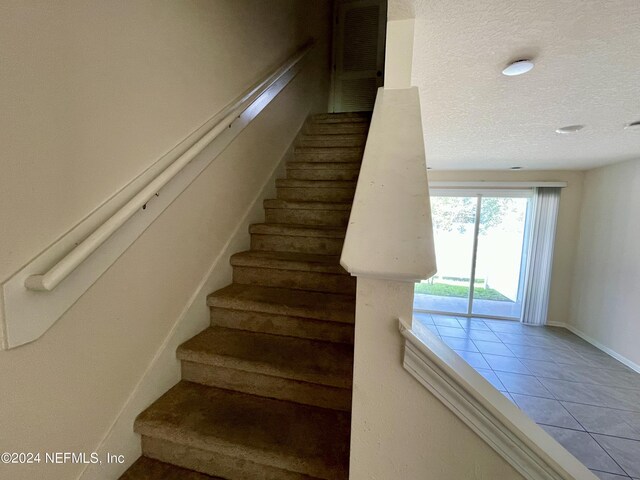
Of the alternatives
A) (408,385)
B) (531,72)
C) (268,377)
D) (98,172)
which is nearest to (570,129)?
(531,72)

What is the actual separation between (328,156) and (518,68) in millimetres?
1432

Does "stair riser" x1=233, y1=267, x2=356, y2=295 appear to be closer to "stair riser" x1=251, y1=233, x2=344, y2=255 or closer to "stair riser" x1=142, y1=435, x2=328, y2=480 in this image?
"stair riser" x1=251, y1=233, x2=344, y2=255

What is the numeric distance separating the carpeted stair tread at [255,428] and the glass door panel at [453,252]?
186 inches

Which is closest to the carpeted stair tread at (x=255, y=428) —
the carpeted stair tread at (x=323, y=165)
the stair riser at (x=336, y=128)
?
the carpeted stair tread at (x=323, y=165)

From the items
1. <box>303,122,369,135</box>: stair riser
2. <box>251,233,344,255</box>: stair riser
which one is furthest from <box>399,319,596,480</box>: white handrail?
<box>303,122,369,135</box>: stair riser

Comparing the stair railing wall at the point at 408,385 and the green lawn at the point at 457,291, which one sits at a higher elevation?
the stair railing wall at the point at 408,385

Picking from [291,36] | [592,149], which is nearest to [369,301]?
[291,36]

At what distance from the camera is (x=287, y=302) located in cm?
138

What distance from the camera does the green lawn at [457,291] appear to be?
5.14 meters

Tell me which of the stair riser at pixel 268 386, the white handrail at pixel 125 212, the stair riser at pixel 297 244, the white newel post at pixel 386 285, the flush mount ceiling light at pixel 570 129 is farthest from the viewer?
the flush mount ceiling light at pixel 570 129

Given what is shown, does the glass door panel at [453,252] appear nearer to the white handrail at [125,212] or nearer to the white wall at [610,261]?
the white wall at [610,261]

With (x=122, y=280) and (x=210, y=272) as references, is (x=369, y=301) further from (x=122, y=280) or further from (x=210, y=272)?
(x=210, y=272)

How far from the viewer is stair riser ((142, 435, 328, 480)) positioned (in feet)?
3.03

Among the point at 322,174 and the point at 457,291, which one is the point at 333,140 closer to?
the point at 322,174
